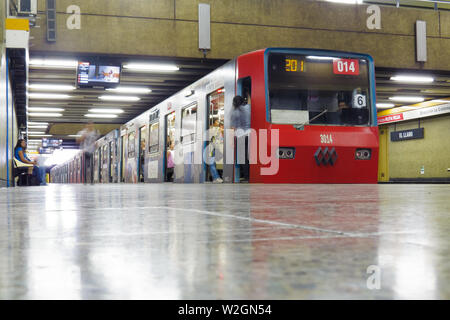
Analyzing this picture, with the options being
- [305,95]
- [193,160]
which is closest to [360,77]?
[305,95]

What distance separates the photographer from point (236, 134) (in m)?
8.75

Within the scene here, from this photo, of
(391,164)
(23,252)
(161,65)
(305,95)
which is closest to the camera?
(23,252)

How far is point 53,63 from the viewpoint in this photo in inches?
525

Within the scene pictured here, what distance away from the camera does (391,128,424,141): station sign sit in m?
20.6

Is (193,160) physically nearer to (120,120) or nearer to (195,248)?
(195,248)

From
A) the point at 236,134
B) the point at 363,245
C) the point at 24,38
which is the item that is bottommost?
the point at 363,245

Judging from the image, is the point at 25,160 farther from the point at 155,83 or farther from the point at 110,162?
the point at 110,162

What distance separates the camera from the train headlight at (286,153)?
26.7 feet

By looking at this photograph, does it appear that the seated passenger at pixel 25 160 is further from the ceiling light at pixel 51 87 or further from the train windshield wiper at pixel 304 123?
the train windshield wiper at pixel 304 123

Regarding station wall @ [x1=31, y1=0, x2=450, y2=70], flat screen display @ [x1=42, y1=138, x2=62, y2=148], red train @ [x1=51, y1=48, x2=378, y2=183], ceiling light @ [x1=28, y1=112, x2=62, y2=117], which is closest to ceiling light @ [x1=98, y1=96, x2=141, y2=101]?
ceiling light @ [x1=28, y1=112, x2=62, y2=117]

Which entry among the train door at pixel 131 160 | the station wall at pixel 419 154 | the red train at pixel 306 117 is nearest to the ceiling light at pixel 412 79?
the station wall at pixel 419 154

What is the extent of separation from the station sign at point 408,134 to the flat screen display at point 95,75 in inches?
545

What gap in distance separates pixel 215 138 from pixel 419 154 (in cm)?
1438

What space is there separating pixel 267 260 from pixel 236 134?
824 cm
